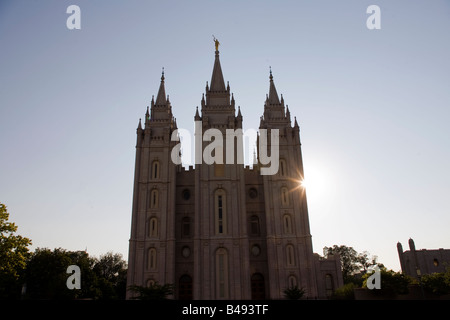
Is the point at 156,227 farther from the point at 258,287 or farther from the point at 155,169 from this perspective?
the point at 258,287

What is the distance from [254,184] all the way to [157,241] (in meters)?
12.5

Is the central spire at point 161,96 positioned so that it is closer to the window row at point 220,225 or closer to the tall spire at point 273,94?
the tall spire at point 273,94

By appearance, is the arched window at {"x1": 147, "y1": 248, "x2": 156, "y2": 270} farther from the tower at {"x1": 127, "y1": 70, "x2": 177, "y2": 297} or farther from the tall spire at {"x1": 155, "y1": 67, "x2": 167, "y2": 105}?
the tall spire at {"x1": 155, "y1": 67, "x2": 167, "y2": 105}

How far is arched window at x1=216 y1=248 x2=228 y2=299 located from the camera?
35.8 meters

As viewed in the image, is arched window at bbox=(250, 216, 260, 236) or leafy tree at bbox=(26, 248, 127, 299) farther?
leafy tree at bbox=(26, 248, 127, 299)

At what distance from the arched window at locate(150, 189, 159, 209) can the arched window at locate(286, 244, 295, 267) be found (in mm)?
14731

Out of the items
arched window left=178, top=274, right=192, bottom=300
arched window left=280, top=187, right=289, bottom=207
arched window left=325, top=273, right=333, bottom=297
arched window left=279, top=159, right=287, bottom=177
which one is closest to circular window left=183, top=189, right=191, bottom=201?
arched window left=178, top=274, right=192, bottom=300

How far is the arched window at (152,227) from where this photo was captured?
125ft

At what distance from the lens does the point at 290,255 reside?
37.4 meters

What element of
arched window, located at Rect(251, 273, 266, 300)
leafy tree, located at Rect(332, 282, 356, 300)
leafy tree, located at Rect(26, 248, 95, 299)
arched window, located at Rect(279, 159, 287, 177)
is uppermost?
arched window, located at Rect(279, 159, 287, 177)

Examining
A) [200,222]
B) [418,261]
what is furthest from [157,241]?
[418,261]
